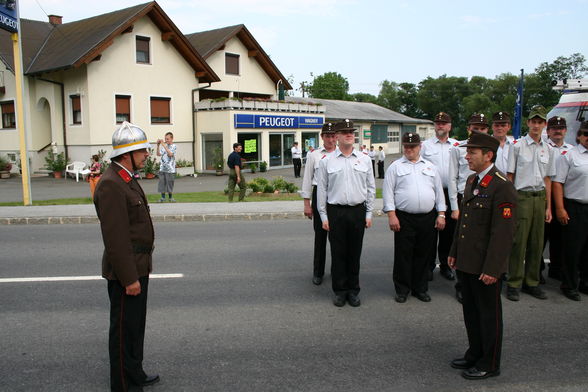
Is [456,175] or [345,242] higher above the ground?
[456,175]

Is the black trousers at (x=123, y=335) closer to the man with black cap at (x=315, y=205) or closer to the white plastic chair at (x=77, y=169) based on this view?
the man with black cap at (x=315, y=205)

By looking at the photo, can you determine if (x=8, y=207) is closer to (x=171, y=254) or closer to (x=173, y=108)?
(x=171, y=254)

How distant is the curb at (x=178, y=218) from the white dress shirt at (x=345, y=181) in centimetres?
640

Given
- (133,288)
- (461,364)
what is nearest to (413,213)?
(461,364)

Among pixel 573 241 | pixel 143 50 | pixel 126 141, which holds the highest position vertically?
pixel 143 50

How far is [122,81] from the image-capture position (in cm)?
2744

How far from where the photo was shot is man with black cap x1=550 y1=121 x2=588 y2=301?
6.01 m

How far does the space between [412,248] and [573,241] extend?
1.94 m

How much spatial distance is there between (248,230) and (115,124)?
18.9 m

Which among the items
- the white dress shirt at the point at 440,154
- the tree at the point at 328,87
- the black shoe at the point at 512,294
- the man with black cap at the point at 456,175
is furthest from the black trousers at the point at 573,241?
the tree at the point at 328,87

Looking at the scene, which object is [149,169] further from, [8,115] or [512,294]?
[512,294]

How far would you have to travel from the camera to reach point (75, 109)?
27.2 meters

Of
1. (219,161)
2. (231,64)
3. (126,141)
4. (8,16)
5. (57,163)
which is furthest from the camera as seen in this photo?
(231,64)

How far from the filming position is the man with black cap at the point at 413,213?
5.94 metres
